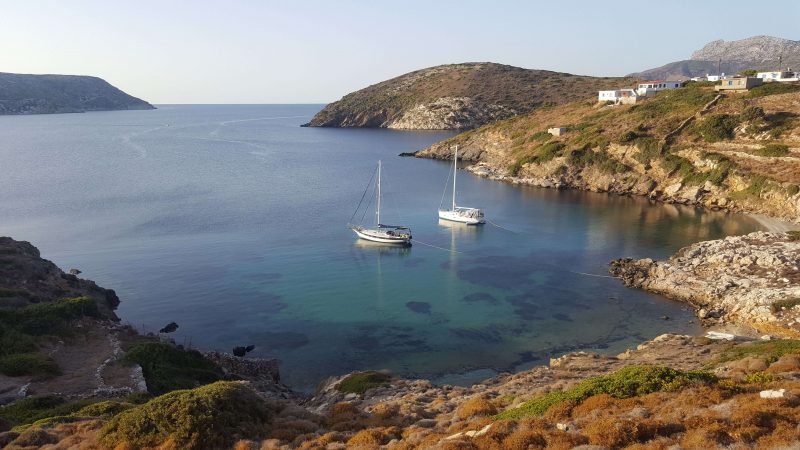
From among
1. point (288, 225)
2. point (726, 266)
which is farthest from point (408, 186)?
point (726, 266)

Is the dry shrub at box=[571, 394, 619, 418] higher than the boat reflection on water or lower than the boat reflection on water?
higher

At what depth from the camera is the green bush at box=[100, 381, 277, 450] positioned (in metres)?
19.2

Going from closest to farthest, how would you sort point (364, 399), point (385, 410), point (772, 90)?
point (385, 410) → point (364, 399) → point (772, 90)

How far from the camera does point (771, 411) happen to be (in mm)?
14945

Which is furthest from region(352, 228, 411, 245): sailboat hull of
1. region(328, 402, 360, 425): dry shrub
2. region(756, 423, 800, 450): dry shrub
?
region(756, 423, 800, 450): dry shrub

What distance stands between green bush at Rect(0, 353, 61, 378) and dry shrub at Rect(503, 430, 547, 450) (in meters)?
27.6

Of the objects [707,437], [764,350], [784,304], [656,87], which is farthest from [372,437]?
[656,87]

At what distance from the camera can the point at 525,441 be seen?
15.6 metres

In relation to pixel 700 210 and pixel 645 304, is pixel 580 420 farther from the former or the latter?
pixel 700 210

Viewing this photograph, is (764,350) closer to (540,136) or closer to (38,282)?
(38,282)

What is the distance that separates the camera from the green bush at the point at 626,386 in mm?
18812

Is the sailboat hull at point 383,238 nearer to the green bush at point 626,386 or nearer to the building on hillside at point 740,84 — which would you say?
the green bush at point 626,386

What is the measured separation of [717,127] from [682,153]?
844cm

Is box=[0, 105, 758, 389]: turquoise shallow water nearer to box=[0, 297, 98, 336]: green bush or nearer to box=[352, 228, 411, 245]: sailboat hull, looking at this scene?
box=[352, 228, 411, 245]: sailboat hull
